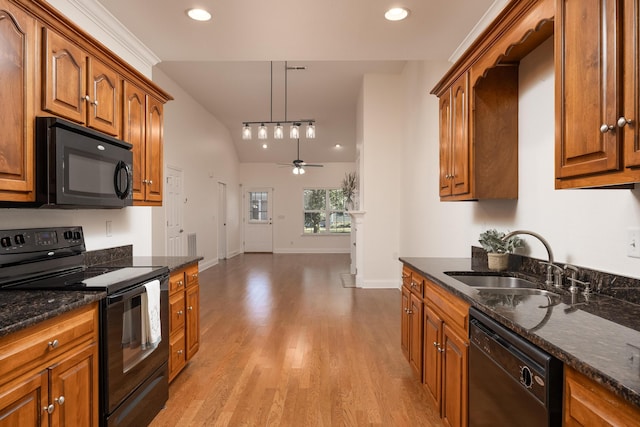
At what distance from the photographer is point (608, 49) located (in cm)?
125

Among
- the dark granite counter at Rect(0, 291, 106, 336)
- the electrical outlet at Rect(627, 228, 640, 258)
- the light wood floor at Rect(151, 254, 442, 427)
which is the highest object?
the electrical outlet at Rect(627, 228, 640, 258)

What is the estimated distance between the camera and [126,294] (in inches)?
75.4

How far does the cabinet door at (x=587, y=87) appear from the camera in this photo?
48.8 inches

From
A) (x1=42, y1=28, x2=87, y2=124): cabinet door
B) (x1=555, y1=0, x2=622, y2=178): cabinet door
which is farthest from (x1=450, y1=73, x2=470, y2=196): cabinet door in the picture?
(x1=42, y1=28, x2=87, y2=124): cabinet door

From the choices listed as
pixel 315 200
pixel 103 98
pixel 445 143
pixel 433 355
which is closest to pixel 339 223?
pixel 315 200

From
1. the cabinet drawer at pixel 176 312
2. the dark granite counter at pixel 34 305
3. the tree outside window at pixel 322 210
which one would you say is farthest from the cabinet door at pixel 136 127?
the tree outside window at pixel 322 210

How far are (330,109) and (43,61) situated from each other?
6.74 meters

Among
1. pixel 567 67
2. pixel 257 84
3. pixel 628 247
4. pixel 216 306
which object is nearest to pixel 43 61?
pixel 567 67

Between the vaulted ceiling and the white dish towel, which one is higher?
the vaulted ceiling

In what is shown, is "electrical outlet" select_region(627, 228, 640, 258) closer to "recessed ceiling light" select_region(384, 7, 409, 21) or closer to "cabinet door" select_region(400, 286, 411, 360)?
"cabinet door" select_region(400, 286, 411, 360)

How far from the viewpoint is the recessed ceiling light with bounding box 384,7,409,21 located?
8.43 feet

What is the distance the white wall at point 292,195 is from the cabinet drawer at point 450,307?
946 centimetres

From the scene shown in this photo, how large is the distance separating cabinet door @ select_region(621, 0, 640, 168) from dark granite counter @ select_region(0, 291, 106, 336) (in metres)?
2.04

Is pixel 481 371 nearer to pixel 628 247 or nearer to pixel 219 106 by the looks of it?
pixel 628 247
